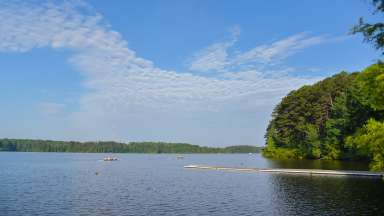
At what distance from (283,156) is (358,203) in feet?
320

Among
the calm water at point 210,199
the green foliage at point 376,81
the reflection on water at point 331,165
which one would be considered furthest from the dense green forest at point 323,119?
the green foliage at point 376,81

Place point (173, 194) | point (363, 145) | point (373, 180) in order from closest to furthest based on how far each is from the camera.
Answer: point (363, 145) → point (173, 194) → point (373, 180)

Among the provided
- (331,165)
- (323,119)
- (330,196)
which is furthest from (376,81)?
(323,119)

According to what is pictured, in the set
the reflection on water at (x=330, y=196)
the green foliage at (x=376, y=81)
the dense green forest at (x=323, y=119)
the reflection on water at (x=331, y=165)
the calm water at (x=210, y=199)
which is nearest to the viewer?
the green foliage at (x=376, y=81)

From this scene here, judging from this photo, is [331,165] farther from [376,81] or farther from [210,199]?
[376,81]

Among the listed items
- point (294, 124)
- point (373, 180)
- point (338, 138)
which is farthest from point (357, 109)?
point (373, 180)

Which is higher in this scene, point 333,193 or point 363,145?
point 363,145

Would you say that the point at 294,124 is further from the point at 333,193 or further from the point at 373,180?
the point at 333,193

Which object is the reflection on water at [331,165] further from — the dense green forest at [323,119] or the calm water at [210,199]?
the calm water at [210,199]

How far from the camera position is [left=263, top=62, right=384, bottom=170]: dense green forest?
300 feet

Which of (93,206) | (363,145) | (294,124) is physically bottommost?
(93,206)

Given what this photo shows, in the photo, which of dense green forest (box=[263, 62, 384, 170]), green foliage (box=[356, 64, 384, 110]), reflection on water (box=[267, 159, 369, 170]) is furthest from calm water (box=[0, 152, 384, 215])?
dense green forest (box=[263, 62, 384, 170])

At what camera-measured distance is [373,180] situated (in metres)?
53.3

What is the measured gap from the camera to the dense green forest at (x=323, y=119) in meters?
91.6
